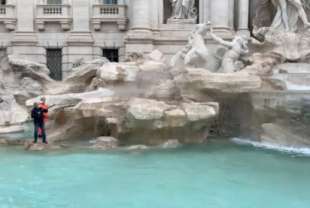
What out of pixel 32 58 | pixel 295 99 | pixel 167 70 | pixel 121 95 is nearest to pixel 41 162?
pixel 121 95

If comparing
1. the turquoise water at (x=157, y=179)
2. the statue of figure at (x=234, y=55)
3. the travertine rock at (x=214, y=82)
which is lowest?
the turquoise water at (x=157, y=179)

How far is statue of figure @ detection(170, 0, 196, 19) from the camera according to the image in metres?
21.3

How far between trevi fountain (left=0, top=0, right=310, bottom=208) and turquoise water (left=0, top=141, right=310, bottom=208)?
2 cm

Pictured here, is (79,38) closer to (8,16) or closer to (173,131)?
(8,16)

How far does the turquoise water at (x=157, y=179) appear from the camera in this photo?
29.0ft

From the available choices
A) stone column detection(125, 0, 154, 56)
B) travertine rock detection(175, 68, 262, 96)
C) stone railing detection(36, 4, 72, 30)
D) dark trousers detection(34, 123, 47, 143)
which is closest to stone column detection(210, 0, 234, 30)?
stone column detection(125, 0, 154, 56)

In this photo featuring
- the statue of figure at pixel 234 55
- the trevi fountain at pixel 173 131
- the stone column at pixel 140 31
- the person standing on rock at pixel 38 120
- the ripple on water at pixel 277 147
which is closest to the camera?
the trevi fountain at pixel 173 131

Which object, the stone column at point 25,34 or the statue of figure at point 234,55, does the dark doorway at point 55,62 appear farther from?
the statue of figure at point 234,55

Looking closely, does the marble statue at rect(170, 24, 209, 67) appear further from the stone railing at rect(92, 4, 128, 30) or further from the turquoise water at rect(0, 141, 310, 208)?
the stone railing at rect(92, 4, 128, 30)

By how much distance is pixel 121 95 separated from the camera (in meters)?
14.6

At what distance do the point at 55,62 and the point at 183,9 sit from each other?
618cm

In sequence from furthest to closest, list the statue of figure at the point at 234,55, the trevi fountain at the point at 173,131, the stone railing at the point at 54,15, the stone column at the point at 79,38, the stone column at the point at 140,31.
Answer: the stone railing at the point at 54,15
the stone column at the point at 79,38
the stone column at the point at 140,31
the statue of figure at the point at 234,55
the trevi fountain at the point at 173,131

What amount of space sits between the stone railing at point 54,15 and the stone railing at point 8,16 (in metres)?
1.04

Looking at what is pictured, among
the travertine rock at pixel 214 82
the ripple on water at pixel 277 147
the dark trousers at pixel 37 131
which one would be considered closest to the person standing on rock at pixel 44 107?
the dark trousers at pixel 37 131
